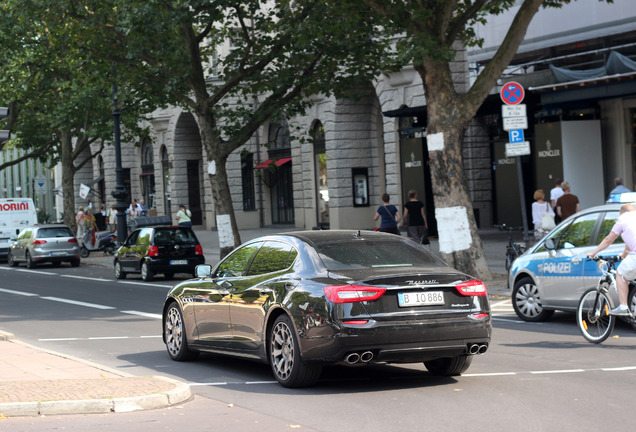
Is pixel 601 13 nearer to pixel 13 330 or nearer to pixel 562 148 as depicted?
pixel 562 148

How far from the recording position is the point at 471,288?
897 cm

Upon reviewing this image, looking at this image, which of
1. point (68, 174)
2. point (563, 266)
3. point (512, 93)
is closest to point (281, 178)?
point (68, 174)

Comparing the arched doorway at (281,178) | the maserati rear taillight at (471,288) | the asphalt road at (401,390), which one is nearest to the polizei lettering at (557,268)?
the asphalt road at (401,390)

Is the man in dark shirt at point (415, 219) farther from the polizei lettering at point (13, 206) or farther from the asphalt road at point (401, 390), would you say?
the polizei lettering at point (13, 206)

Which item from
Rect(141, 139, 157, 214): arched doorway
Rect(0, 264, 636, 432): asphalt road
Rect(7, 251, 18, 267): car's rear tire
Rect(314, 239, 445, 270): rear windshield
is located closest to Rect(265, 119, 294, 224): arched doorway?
Rect(141, 139, 157, 214): arched doorway

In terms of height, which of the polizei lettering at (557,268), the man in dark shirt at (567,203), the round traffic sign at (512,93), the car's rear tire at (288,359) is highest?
the round traffic sign at (512,93)

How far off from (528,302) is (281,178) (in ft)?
107

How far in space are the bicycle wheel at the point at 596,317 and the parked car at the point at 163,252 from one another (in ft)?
50.2

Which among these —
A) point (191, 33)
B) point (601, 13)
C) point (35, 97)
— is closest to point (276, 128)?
point (35, 97)

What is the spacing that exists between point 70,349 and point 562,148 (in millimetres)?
18679

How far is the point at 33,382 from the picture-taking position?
9.24 meters

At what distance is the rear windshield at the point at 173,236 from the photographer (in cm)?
2608

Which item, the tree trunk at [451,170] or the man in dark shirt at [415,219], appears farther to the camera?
the man in dark shirt at [415,219]

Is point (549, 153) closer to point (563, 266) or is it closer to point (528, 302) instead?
point (528, 302)
